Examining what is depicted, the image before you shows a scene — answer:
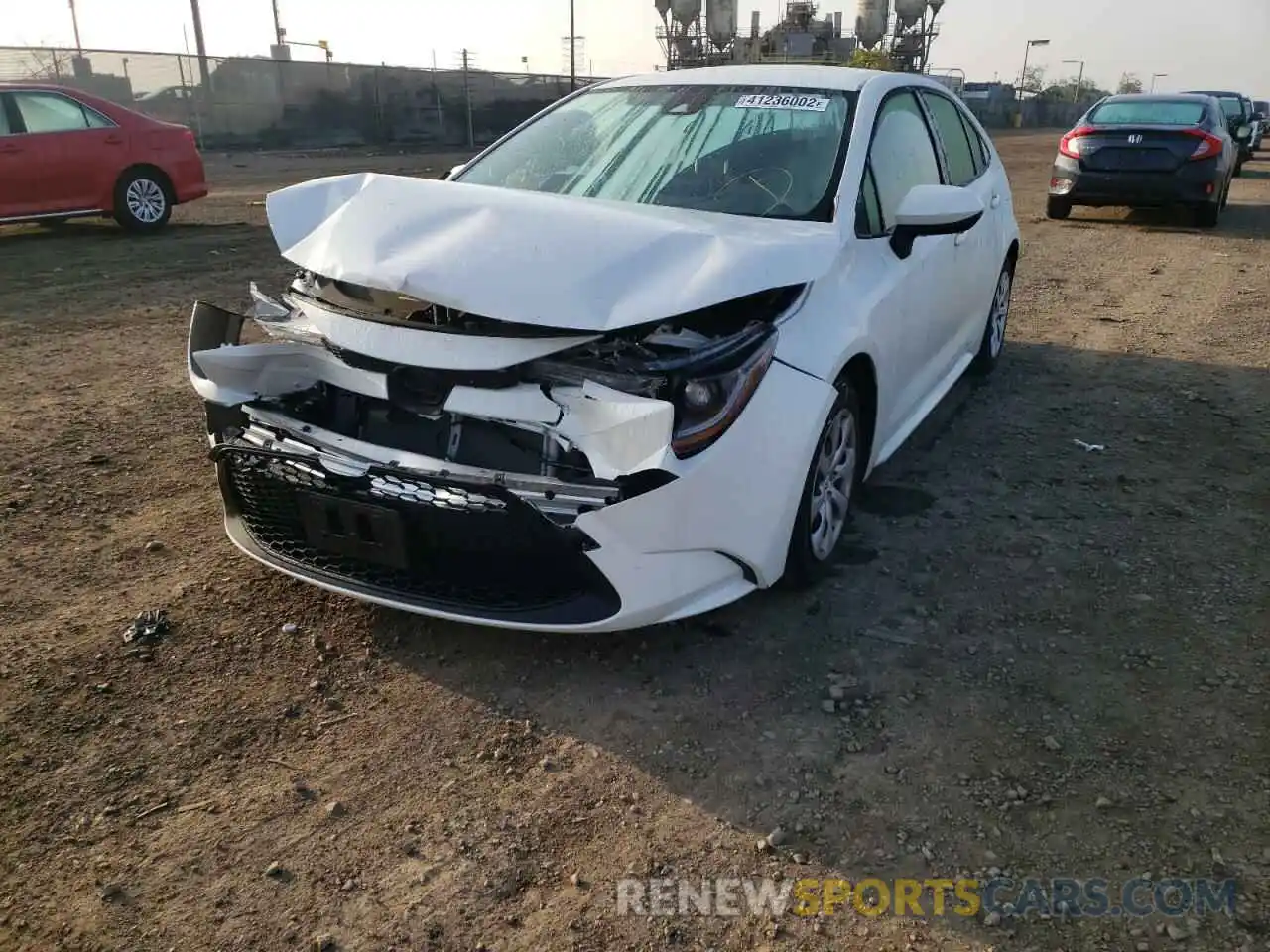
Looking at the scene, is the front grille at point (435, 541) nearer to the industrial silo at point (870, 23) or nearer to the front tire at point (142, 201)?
the front tire at point (142, 201)

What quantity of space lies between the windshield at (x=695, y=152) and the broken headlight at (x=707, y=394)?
3.17ft

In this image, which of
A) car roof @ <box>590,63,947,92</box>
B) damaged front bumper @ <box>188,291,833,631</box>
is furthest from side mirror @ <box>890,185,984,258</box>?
damaged front bumper @ <box>188,291,833,631</box>

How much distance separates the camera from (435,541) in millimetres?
2633

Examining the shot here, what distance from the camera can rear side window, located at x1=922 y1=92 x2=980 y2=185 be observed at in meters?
4.73

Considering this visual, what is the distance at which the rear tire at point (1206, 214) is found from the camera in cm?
1155

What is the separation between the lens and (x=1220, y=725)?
8.86 ft

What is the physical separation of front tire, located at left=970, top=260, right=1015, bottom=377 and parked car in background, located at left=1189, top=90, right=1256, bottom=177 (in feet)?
48.6

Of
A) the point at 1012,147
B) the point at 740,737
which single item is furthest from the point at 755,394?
the point at 1012,147

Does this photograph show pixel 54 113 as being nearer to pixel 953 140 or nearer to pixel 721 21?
pixel 953 140

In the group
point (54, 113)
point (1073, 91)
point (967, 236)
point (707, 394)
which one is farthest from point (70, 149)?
point (1073, 91)

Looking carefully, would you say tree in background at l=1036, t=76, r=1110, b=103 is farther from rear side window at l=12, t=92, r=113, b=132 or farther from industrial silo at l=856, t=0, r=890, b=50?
rear side window at l=12, t=92, r=113, b=132

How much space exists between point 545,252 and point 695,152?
4.17 feet

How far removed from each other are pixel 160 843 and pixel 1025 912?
1918 mm

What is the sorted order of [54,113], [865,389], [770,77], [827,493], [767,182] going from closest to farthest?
[827,493] < [865,389] < [767,182] < [770,77] < [54,113]
